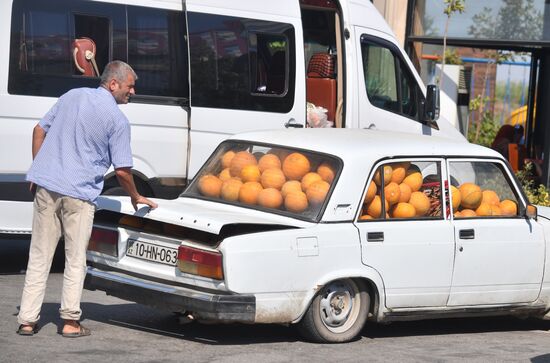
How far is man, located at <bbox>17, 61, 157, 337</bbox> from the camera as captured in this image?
782 cm

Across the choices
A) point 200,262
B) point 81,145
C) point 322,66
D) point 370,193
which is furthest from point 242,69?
point 200,262

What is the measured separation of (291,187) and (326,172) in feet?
0.88

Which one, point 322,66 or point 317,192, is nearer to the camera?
point 317,192

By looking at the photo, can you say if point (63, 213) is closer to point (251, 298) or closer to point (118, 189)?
point (251, 298)

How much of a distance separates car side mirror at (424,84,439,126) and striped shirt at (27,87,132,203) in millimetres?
6074

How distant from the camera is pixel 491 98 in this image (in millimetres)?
27578

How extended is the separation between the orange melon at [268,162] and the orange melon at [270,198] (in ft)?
0.88

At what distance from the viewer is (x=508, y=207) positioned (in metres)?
9.28

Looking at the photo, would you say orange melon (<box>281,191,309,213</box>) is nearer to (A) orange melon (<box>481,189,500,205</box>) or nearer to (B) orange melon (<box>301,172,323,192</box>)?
(B) orange melon (<box>301,172,323,192</box>)

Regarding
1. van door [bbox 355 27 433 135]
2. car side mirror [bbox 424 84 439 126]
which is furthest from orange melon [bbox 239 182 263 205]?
car side mirror [bbox 424 84 439 126]

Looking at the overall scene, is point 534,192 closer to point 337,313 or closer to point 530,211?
point 530,211

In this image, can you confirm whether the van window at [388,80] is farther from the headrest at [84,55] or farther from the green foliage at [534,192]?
the headrest at [84,55]

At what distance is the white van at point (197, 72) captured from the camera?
10477mm

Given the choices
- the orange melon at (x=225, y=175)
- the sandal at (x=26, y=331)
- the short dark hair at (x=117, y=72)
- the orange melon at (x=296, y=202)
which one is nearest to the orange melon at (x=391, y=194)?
the orange melon at (x=296, y=202)
